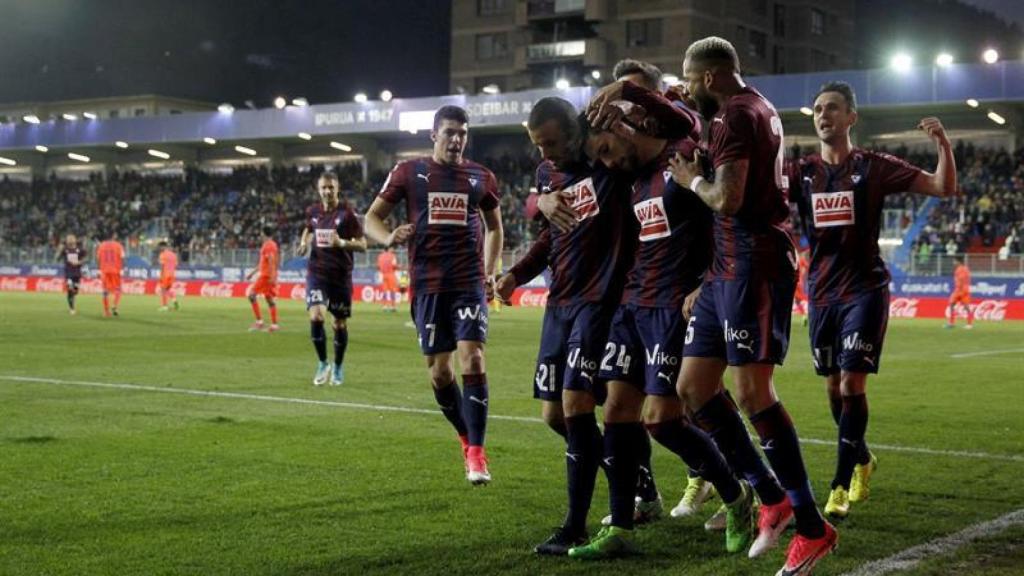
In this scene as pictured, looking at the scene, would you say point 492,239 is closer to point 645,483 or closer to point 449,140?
point 449,140

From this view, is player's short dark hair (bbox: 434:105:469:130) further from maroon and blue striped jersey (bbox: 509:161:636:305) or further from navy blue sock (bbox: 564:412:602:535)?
navy blue sock (bbox: 564:412:602:535)

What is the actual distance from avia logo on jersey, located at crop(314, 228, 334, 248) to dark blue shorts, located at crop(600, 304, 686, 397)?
9.32 m

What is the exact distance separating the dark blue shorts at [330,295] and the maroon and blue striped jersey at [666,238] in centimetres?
902

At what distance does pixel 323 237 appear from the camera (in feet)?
49.8

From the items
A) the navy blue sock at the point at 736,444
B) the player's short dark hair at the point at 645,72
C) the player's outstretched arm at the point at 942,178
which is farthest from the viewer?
the player's outstretched arm at the point at 942,178

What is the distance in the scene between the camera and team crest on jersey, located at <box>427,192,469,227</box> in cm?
899

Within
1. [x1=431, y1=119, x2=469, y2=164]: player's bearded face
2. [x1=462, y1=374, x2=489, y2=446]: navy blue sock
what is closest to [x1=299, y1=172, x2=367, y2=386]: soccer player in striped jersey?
[x1=431, y1=119, x2=469, y2=164]: player's bearded face

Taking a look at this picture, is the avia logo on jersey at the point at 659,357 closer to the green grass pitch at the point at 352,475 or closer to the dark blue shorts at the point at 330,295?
the green grass pitch at the point at 352,475

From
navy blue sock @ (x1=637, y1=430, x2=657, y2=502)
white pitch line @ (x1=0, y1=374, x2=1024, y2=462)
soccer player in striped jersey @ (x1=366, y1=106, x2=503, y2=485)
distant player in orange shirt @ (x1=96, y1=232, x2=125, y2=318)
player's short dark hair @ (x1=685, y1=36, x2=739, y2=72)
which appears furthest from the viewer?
distant player in orange shirt @ (x1=96, y1=232, x2=125, y2=318)

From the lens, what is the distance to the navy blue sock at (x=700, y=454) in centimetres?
616

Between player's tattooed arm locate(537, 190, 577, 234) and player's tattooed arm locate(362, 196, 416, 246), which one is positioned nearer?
player's tattooed arm locate(537, 190, 577, 234)

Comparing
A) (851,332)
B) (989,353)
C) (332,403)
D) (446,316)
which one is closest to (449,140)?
(446,316)

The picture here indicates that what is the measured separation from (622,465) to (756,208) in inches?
55.0

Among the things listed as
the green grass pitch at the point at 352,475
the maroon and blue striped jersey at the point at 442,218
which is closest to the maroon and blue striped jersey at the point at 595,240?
the green grass pitch at the point at 352,475
